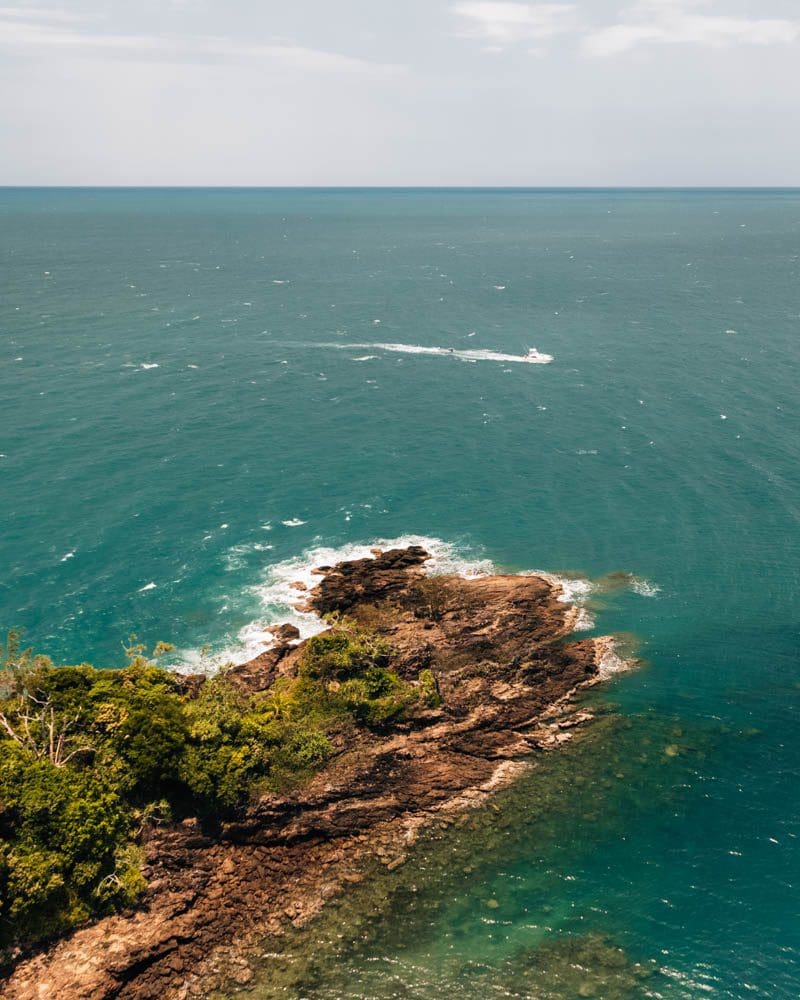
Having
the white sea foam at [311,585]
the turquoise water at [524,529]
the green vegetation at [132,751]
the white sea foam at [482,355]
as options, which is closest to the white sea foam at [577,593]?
the white sea foam at [311,585]

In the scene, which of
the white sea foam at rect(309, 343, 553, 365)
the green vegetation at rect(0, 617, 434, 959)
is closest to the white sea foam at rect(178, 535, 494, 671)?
the green vegetation at rect(0, 617, 434, 959)

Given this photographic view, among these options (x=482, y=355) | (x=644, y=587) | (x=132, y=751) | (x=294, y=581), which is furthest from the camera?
(x=482, y=355)

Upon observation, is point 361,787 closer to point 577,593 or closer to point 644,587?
point 577,593

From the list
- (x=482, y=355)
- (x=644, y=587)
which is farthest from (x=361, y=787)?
(x=482, y=355)

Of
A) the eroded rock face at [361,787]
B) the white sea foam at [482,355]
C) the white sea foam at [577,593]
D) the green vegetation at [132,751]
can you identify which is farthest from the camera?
the white sea foam at [482,355]

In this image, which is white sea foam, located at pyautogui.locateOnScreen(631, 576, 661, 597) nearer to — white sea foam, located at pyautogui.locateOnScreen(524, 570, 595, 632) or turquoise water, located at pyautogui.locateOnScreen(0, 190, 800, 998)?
turquoise water, located at pyautogui.locateOnScreen(0, 190, 800, 998)

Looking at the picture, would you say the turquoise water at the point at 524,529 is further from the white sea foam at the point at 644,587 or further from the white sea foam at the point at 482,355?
the white sea foam at the point at 482,355
